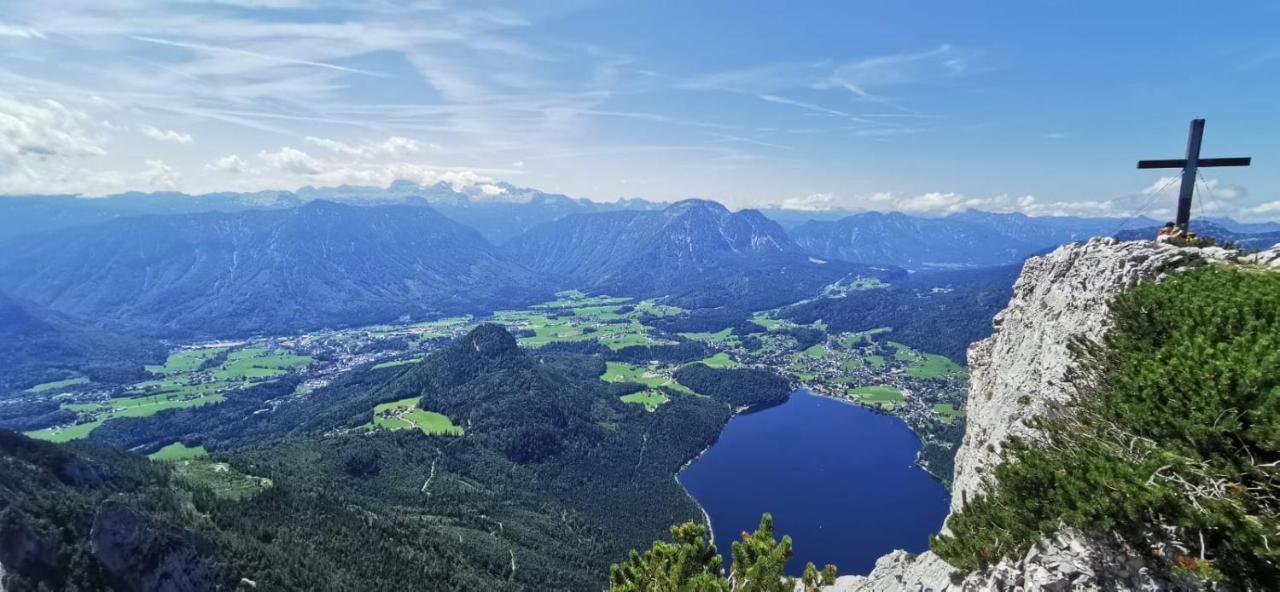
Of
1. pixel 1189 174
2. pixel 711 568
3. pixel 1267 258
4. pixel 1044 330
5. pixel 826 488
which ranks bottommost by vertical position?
pixel 826 488

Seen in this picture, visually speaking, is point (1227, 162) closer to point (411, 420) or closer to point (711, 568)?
point (711, 568)

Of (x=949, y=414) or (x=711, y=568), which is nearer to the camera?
(x=711, y=568)

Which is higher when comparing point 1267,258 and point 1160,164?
point 1160,164

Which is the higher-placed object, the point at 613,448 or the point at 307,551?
the point at 307,551

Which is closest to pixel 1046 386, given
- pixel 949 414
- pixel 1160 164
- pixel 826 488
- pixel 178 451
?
pixel 1160 164

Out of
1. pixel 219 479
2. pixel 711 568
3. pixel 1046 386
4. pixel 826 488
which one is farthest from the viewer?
pixel 826 488

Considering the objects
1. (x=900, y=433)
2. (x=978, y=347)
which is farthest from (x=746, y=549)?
(x=900, y=433)

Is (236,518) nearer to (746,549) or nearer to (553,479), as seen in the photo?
(553,479)
